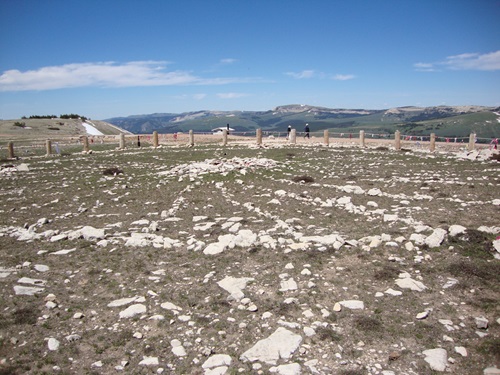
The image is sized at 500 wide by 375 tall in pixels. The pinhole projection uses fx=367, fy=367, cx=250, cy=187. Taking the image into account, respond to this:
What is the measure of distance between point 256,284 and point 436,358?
3480mm

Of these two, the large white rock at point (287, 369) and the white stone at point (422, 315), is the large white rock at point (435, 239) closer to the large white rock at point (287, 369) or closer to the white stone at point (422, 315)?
the white stone at point (422, 315)

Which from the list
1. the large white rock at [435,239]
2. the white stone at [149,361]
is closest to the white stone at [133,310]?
the white stone at [149,361]

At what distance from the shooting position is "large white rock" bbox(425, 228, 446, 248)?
8.96 meters

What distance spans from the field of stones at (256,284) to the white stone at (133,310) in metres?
0.04

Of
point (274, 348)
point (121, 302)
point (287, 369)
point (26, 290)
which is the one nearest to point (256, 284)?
point (274, 348)

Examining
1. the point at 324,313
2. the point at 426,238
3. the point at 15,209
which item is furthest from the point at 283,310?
the point at 15,209

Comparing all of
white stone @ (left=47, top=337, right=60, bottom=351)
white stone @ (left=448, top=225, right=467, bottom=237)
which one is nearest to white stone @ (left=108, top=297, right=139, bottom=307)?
white stone @ (left=47, top=337, right=60, bottom=351)

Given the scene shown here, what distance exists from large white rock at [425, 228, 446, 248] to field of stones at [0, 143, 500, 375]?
0.12ft

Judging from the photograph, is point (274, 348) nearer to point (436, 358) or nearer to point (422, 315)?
point (436, 358)

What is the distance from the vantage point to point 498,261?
809 centimetres

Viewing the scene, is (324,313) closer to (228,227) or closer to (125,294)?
(125,294)

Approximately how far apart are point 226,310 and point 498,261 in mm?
6104

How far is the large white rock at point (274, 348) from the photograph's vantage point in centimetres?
536

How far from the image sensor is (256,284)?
7.57m
